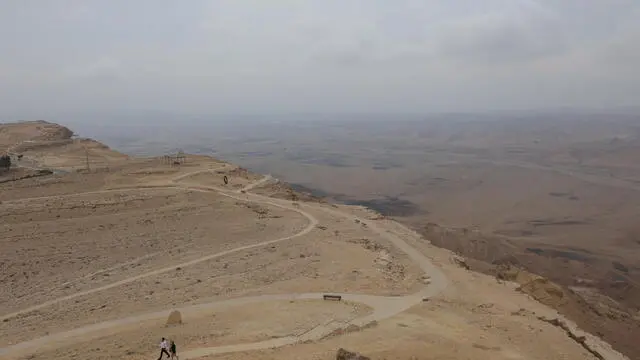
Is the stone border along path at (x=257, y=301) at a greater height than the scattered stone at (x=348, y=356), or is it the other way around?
the scattered stone at (x=348, y=356)

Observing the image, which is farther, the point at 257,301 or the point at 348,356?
the point at 257,301

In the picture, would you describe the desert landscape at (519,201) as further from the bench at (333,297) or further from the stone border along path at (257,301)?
the bench at (333,297)

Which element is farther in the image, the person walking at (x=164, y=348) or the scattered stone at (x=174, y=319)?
the scattered stone at (x=174, y=319)

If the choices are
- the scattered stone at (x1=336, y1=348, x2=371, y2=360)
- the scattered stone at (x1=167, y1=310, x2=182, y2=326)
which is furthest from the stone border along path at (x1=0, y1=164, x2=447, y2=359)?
the scattered stone at (x1=336, y1=348, x2=371, y2=360)

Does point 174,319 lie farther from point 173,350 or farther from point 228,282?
point 228,282

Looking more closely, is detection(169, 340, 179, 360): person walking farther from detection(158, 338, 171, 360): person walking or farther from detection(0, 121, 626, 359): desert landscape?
detection(0, 121, 626, 359): desert landscape

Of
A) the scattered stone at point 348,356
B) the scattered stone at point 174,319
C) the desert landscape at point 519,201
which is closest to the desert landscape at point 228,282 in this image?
the scattered stone at point 174,319

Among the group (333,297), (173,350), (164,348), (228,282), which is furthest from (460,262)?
(164,348)

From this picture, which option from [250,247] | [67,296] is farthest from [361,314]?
[67,296]
